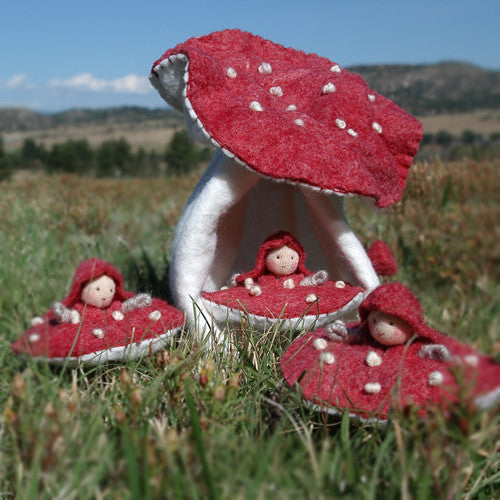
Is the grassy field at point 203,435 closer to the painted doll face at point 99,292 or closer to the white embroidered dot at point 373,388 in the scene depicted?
the white embroidered dot at point 373,388

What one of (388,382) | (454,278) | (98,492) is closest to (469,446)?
(388,382)

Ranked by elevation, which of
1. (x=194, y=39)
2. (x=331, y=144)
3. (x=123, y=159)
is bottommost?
(x=123, y=159)

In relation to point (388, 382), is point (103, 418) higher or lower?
lower

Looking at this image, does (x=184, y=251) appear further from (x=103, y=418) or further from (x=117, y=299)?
(x=103, y=418)

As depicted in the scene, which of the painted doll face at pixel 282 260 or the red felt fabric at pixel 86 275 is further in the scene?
the painted doll face at pixel 282 260

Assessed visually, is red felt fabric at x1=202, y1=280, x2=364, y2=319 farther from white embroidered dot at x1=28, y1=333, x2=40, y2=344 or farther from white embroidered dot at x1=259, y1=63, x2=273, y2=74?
white embroidered dot at x1=259, y1=63, x2=273, y2=74

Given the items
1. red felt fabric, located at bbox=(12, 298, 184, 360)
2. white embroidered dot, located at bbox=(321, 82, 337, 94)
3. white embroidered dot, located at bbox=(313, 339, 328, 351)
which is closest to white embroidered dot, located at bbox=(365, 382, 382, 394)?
white embroidered dot, located at bbox=(313, 339, 328, 351)

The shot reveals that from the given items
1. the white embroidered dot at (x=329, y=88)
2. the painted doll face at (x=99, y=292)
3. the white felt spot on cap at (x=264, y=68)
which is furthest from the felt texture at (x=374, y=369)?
the white felt spot on cap at (x=264, y=68)
